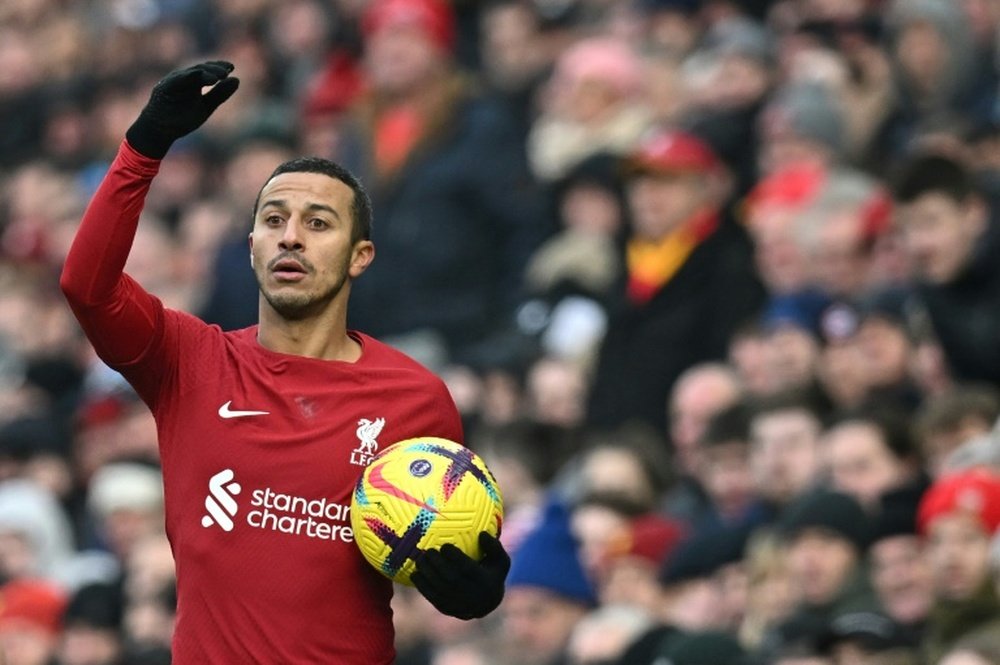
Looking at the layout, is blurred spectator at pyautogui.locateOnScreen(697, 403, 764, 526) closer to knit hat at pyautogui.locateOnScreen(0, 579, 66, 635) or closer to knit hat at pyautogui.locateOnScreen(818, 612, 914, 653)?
knit hat at pyautogui.locateOnScreen(818, 612, 914, 653)

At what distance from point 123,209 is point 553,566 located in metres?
3.96

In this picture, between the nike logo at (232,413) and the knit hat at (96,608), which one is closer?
the nike logo at (232,413)

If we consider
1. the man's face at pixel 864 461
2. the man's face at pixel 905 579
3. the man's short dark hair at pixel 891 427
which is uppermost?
the man's short dark hair at pixel 891 427

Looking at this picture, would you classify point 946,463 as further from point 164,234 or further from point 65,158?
point 65,158

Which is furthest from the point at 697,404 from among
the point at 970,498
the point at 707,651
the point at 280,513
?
the point at 280,513

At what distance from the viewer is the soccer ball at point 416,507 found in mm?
6180

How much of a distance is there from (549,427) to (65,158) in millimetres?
6873

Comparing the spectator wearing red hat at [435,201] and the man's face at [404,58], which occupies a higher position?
the man's face at [404,58]

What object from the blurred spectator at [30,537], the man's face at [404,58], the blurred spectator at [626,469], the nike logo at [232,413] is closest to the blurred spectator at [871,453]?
the blurred spectator at [626,469]

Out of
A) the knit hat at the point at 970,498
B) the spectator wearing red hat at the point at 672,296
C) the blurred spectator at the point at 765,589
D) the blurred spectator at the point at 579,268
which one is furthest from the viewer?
the blurred spectator at the point at 579,268

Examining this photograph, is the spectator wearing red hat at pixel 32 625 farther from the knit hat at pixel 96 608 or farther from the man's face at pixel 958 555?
the man's face at pixel 958 555

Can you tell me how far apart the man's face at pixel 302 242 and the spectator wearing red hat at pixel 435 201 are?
6.10 metres

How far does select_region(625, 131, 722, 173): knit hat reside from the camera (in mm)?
11297

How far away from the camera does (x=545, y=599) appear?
32.0ft
